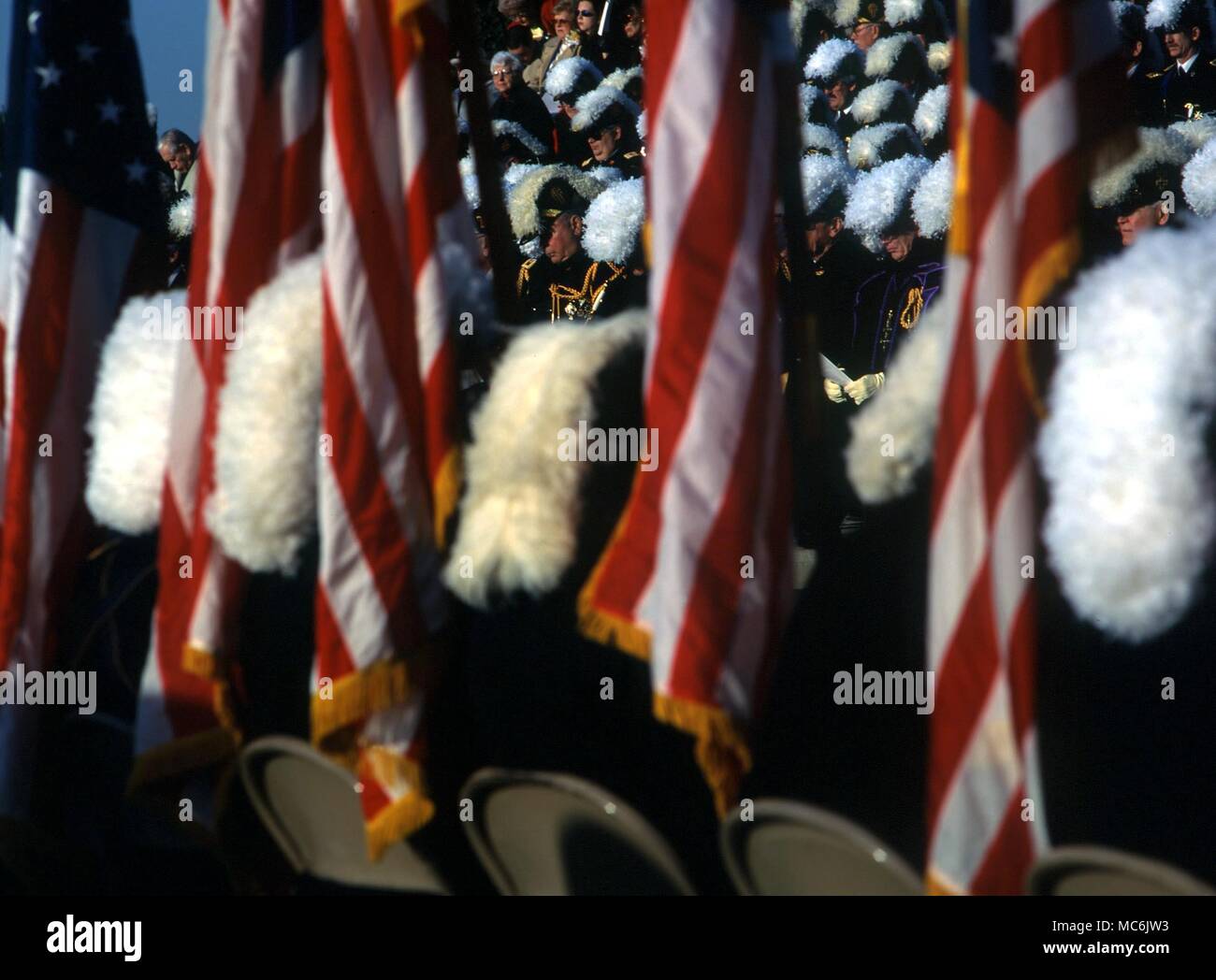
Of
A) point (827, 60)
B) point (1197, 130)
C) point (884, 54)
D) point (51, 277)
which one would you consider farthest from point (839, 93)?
point (51, 277)

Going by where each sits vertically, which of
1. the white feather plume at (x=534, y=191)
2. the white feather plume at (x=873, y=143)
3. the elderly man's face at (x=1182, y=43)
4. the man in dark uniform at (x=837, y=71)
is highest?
the man in dark uniform at (x=837, y=71)

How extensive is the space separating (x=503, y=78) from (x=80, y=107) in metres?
3.59

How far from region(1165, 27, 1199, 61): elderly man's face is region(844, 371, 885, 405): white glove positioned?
3.87 metres

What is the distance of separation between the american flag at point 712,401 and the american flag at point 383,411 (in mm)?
537

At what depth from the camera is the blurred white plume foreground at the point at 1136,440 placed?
202 cm

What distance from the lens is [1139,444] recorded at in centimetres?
204

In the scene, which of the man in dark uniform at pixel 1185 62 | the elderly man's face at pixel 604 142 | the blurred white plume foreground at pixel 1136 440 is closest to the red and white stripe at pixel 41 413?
the blurred white plume foreground at pixel 1136 440

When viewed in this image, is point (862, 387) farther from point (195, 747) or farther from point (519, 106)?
point (519, 106)

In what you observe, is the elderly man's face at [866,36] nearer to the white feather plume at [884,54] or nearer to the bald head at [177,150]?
the white feather plume at [884,54]

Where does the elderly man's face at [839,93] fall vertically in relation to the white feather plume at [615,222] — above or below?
above

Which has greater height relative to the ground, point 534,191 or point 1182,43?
point 1182,43

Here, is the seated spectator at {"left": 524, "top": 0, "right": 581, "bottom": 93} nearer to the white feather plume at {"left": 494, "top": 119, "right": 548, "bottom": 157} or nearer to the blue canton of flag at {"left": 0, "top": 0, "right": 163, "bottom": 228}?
the white feather plume at {"left": 494, "top": 119, "right": 548, "bottom": 157}

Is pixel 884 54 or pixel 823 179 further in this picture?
pixel 884 54

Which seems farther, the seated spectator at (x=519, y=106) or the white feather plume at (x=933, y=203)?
the seated spectator at (x=519, y=106)
